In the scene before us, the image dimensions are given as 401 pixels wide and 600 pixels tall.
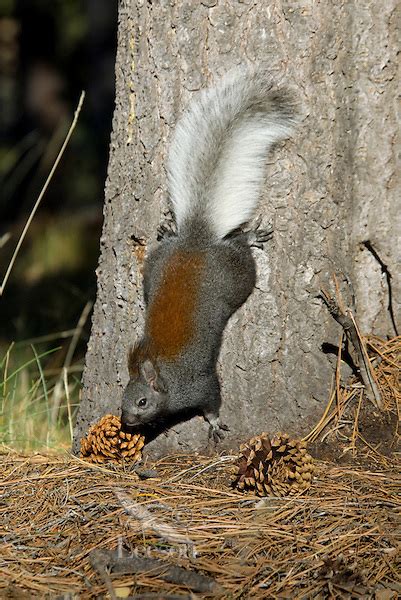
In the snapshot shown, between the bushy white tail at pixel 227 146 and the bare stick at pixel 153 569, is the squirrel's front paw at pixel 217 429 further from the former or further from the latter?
Answer: the bare stick at pixel 153 569

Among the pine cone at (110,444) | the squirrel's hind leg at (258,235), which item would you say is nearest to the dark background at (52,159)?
the pine cone at (110,444)

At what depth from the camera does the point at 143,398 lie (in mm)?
3025

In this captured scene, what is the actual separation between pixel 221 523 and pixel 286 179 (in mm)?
1203

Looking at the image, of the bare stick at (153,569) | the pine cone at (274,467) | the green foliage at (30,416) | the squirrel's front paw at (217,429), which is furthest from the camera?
the green foliage at (30,416)

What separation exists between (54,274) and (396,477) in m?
4.90

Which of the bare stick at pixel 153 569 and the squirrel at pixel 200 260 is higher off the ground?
the squirrel at pixel 200 260

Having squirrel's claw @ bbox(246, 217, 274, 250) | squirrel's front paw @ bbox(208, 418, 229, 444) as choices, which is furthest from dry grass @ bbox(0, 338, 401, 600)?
squirrel's claw @ bbox(246, 217, 274, 250)

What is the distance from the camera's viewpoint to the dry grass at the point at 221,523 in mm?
2084

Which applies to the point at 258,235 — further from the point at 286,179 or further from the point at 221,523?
the point at 221,523

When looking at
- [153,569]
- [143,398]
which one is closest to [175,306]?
[143,398]

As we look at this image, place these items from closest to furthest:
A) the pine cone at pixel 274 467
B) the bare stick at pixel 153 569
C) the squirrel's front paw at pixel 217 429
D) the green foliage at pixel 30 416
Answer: the bare stick at pixel 153 569 → the pine cone at pixel 274 467 → the squirrel's front paw at pixel 217 429 → the green foliage at pixel 30 416

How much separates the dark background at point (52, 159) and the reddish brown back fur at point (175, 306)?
2.40 meters

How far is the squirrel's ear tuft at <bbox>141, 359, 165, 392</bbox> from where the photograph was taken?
9.96 feet

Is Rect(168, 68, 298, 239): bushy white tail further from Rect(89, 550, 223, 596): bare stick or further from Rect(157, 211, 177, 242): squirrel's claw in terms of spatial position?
Rect(89, 550, 223, 596): bare stick
